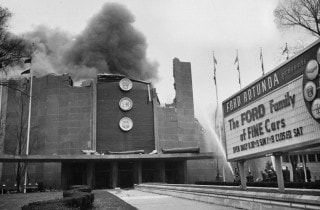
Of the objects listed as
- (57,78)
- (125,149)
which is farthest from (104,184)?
(57,78)

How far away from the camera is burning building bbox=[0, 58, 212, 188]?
162ft

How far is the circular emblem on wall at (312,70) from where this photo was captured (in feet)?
25.2

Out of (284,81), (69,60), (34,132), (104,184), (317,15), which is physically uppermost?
(69,60)

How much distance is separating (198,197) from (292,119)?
28.6ft

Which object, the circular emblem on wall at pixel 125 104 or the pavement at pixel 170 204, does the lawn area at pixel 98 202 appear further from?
the circular emblem on wall at pixel 125 104

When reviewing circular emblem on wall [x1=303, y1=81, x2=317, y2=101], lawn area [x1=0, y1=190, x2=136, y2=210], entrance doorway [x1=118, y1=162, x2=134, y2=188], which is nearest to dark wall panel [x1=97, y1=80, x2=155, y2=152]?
entrance doorway [x1=118, y1=162, x2=134, y2=188]

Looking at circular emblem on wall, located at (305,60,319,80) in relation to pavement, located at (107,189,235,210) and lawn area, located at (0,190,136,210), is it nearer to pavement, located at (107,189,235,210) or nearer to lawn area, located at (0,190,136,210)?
pavement, located at (107,189,235,210)

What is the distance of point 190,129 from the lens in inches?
2178

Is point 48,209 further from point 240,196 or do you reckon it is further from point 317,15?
point 317,15

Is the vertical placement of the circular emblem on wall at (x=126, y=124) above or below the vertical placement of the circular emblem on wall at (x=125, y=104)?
Answer: below

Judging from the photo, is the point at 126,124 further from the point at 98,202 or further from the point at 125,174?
the point at 98,202

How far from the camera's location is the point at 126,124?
170ft

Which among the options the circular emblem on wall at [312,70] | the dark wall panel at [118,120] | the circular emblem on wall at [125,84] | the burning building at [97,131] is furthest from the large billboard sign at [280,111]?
the circular emblem on wall at [125,84]

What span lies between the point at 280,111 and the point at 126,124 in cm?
4349
